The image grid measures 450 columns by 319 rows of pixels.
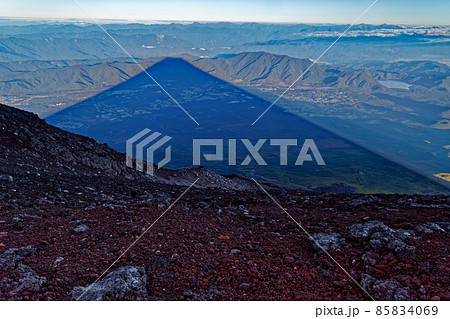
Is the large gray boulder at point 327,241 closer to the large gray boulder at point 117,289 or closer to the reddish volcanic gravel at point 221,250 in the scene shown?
the reddish volcanic gravel at point 221,250

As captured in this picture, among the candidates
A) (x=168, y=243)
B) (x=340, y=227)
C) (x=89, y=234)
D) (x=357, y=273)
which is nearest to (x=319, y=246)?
(x=357, y=273)

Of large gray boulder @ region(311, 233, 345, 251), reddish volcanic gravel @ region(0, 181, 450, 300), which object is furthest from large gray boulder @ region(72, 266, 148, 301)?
large gray boulder @ region(311, 233, 345, 251)

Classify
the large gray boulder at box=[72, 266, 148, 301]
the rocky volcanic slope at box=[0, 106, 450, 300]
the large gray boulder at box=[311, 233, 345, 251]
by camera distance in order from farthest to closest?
the large gray boulder at box=[311, 233, 345, 251]
the rocky volcanic slope at box=[0, 106, 450, 300]
the large gray boulder at box=[72, 266, 148, 301]

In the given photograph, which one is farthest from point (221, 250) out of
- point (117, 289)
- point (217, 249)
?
point (117, 289)

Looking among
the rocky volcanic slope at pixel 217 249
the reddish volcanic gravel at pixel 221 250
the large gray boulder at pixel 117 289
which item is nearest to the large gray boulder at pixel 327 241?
the rocky volcanic slope at pixel 217 249

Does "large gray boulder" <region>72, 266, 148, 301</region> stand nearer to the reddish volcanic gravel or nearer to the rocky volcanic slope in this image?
the rocky volcanic slope

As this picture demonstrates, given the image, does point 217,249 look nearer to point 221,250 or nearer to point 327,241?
point 221,250
